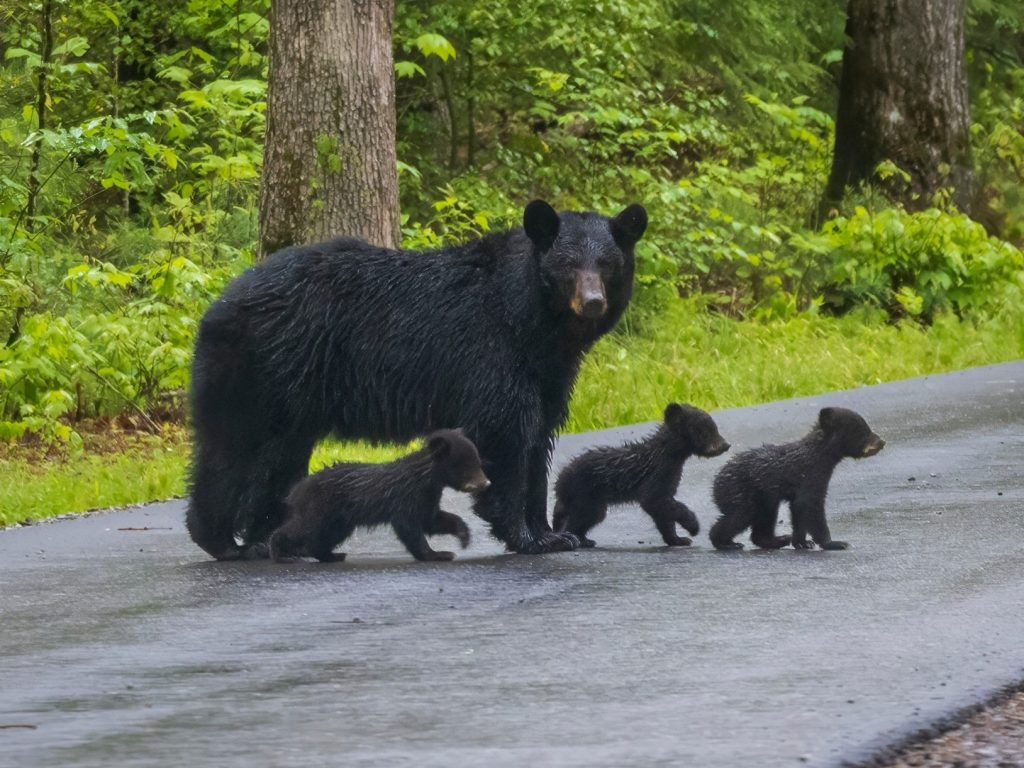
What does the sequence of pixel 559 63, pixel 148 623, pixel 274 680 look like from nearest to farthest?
pixel 274 680 → pixel 148 623 → pixel 559 63

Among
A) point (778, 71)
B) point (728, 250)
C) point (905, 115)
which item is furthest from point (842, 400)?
point (778, 71)

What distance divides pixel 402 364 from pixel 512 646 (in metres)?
2.38

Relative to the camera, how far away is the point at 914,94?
69.7ft

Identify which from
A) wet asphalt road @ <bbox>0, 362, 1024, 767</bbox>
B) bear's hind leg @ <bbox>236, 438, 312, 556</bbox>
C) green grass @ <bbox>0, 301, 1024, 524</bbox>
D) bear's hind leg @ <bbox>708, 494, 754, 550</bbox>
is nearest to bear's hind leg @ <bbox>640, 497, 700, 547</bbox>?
wet asphalt road @ <bbox>0, 362, 1024, 767</bbox>

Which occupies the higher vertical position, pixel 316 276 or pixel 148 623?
pixel 316 276

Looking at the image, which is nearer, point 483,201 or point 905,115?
point 483,201

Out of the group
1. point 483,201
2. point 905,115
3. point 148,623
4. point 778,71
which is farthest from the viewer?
point 778,71

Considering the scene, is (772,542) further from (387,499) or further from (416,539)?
(387,499)

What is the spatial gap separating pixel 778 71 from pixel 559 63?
4.21 metres

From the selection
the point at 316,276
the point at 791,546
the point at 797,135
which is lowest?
the point at 791,546

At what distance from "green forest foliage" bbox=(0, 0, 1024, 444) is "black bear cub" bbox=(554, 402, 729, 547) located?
4332mm

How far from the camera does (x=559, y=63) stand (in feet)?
63.8

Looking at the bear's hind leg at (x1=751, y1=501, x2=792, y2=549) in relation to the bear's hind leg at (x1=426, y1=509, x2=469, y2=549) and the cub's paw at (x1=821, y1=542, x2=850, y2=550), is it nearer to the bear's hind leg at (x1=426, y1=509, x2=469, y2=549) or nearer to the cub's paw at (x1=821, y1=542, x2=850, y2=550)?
the cub's paw at (x1=821, y1=542, x2=850, y2=550)

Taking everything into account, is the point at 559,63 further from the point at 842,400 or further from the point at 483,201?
the point at 842,400
